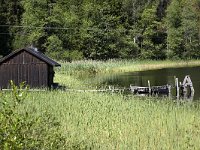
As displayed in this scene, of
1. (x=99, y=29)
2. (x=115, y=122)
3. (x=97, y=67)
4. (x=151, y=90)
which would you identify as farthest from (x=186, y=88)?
(x=99, y=29)

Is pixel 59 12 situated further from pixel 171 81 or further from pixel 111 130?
pixel 111 130

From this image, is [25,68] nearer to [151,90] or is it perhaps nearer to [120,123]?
[151,90]

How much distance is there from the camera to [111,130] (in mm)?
15070

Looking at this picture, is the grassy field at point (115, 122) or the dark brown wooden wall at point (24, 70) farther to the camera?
the dark brown wooden wall at point (24, 70)

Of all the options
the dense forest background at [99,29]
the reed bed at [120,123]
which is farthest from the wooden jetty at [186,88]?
the dense forest background at [99,29]

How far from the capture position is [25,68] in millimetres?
30859

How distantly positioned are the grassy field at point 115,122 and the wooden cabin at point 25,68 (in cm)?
646

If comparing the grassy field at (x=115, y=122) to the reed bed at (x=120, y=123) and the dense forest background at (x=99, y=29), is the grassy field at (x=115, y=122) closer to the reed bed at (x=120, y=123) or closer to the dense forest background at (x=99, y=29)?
the reed bed at (x=120, y=123)

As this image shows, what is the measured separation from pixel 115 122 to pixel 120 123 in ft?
1.19

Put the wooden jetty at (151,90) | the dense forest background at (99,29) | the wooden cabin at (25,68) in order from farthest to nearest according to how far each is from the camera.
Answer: the dense forest background at (99,29) → the wooden jetty at (151,90) → the wooden cabin at (25,68)

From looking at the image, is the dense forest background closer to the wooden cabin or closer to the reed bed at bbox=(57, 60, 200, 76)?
the reed bed at bbox=(57, 60, 200, 76)

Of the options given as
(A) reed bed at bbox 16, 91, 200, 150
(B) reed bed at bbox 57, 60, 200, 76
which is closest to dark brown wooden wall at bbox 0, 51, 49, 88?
(A) reed bed at bbox 16, 91, 200, 150

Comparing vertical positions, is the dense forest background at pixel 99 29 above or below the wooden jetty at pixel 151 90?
above

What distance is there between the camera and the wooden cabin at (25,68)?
1203 inches
